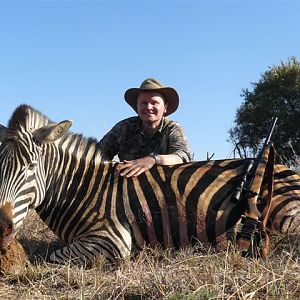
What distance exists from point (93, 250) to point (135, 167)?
2.53 ft

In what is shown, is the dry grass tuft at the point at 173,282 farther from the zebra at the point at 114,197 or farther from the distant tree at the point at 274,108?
the distant tree at the point at 274,108

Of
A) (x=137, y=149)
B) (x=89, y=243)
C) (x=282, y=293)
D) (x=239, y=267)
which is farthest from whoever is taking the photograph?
(x=137, y=149)

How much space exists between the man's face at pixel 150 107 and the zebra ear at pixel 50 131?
1.37 metres

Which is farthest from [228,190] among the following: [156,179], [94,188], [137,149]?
[137,149]

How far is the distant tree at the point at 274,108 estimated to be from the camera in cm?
1706

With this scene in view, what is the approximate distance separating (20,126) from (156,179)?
1.07 meters

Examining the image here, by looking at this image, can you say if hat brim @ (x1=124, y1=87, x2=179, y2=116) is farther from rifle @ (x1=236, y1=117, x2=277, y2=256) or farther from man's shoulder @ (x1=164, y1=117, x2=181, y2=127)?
rifle @ (x1=236, y1=117, x2=277, y2=256)

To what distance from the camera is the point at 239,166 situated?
4.04 m

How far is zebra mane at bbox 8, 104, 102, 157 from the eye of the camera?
3.66 meters

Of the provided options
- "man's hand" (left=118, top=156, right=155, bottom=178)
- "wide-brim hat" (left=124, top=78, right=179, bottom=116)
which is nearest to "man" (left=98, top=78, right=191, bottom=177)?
"wide-brim hat" (left=124, top=78, right=179, bottom=116)

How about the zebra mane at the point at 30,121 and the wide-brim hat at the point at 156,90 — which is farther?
the wide-brim hat at the point at 156,90

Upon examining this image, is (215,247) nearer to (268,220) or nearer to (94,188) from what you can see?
(268,220)

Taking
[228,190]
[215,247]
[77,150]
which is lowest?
[215,247]

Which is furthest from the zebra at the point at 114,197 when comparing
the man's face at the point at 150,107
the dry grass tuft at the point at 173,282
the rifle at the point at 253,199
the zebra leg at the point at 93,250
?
the man's face at the point at 150,107
